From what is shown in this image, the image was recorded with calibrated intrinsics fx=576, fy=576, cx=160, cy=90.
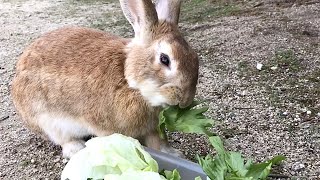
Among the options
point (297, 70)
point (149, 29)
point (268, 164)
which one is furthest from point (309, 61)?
point (268, 164)

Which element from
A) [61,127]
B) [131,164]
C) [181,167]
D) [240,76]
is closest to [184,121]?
[181,167]

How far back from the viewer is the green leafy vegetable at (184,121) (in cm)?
221

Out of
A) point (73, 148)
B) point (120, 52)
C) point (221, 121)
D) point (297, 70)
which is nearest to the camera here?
point (120, 52)

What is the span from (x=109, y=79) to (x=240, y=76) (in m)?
1.47

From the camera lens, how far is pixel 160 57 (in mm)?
2701

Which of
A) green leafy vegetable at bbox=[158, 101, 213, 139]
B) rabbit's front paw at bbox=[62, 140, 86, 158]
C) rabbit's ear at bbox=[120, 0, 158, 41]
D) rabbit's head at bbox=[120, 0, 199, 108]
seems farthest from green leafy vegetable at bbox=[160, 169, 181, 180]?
Result: rabbit's front paw at bbox=[62, 140, 86, 158]

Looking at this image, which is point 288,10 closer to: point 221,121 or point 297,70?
point 297,70

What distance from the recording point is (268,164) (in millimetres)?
1582

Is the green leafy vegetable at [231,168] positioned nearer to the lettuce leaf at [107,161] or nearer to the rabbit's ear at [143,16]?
the lettuce leaf at [107,161]

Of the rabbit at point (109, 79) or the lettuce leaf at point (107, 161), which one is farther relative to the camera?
the rabbit at point (109, 79)

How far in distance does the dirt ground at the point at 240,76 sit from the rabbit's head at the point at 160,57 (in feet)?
2.16

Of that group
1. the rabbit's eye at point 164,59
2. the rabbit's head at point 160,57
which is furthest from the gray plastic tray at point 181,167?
the rabbit's eye at point 164,59

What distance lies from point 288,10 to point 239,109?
2382 mm

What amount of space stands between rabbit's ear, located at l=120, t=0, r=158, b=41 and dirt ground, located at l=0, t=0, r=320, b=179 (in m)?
0.74
